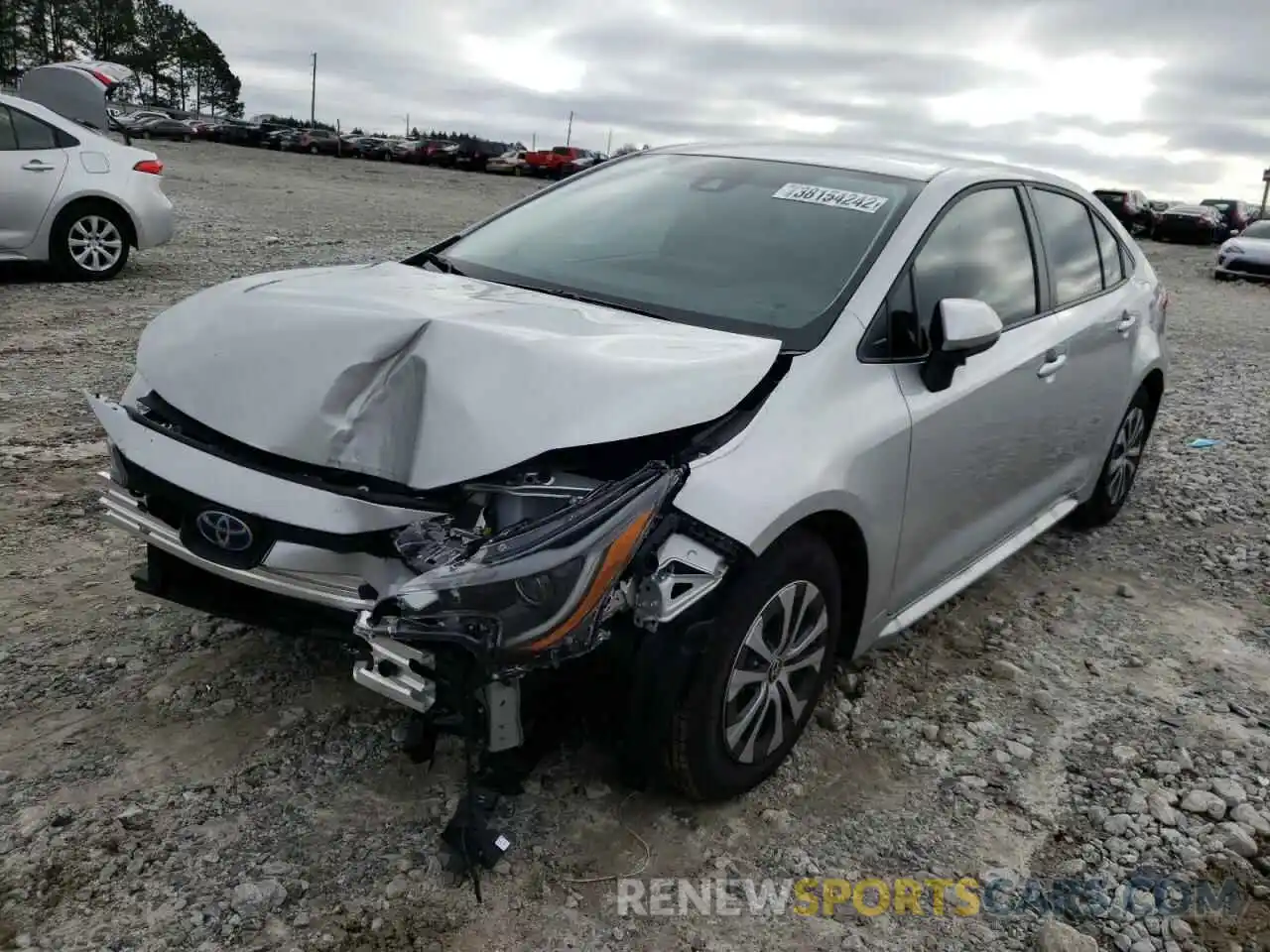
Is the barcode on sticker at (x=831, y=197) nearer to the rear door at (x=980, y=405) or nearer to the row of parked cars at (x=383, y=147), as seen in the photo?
the rear door at (x=980, y=405)

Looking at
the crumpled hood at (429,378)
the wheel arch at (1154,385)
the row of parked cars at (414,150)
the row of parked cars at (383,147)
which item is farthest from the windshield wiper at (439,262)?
the row of parked cars at (414,150)

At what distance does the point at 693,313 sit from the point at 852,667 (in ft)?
4.34

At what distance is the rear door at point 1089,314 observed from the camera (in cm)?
396

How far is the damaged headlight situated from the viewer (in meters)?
2.07

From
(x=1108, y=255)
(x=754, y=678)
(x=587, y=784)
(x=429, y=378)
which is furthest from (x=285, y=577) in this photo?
(x=1108, y=255)

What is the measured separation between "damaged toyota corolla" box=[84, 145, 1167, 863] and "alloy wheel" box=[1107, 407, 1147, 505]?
1.47m

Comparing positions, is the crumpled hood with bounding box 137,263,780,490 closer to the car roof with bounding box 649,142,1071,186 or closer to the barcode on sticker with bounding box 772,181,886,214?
the barcode on sticker with bounding box 772,181,886,214

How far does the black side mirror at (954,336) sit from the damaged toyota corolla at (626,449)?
11mm

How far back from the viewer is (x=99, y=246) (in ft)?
29.7

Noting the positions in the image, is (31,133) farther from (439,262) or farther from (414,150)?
(414,150)

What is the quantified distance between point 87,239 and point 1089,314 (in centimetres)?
810

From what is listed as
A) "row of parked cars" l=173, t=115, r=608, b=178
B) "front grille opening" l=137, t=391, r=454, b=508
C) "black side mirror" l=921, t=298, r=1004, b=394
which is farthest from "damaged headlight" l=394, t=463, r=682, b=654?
"row of parked cars" l=173, t=115, r=608, b=178

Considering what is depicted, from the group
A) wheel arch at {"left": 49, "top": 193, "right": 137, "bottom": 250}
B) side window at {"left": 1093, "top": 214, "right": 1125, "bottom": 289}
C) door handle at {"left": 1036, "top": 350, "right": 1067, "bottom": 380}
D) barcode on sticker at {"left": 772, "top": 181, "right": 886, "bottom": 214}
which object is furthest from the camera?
wheel arch at {"left": 49, "top": 193, "right": 137, "bottom": 250}

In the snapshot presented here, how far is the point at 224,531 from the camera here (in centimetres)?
240
